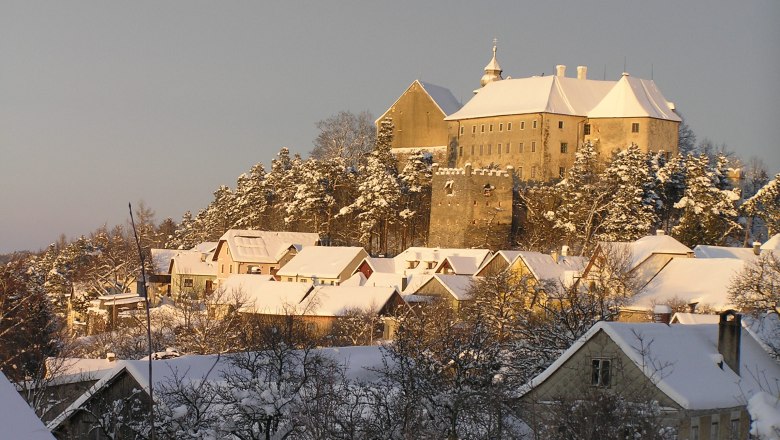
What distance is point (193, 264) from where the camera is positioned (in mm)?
86812

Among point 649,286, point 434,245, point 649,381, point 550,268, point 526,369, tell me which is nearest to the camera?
point 649,381

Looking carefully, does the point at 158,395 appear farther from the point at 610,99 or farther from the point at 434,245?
the point at 610,99

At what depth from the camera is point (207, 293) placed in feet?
261

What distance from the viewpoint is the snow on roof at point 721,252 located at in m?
57.5

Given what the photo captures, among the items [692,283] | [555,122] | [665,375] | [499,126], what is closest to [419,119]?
[499,126]

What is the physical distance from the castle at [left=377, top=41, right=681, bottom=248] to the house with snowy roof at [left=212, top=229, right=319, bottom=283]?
1027 cm

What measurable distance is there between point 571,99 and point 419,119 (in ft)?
46.7

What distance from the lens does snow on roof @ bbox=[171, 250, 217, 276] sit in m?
86.1

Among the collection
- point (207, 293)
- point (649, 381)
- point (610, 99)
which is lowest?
point (207, 293)

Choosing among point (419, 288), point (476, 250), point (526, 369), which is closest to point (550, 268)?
point (419, 288)

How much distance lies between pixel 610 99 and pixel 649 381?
62417 mm

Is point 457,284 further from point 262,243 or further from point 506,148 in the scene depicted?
point 262,243

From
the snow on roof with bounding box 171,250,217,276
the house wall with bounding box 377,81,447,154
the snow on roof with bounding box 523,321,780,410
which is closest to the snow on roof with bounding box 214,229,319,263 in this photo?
the snow on roof with bounding box 171,250,217,276

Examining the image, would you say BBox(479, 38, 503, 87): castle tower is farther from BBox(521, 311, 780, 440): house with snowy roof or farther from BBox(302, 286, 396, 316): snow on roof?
BBox(521, 311, 780, 440): house with snowy roof
